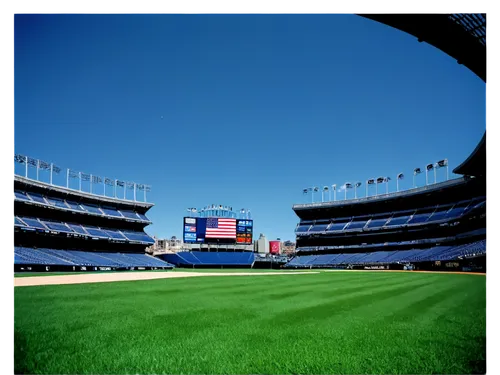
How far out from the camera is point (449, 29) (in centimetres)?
376

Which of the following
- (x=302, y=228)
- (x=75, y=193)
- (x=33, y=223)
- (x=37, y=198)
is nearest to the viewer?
(x=33, y=223)

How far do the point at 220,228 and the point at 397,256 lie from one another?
35.9 meters

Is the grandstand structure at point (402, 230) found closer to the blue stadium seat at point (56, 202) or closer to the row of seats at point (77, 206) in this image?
the row of seats at point (77, 206)

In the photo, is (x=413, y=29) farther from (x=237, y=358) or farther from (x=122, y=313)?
(x=122, y=313)

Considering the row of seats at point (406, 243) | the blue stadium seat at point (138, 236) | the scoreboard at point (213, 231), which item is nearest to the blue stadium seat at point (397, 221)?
the row of seats at point (406, 243)

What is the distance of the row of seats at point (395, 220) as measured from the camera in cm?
5094

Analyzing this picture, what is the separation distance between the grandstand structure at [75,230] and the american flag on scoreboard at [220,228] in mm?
12959

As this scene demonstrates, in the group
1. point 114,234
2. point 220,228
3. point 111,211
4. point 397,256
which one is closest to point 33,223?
point 114,234

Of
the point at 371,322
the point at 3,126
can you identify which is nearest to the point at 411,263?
the point at 371,322

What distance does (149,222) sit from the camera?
225 feet

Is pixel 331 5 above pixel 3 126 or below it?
above

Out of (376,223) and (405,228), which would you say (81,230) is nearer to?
(376,223)

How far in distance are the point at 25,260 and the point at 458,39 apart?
1732 inches

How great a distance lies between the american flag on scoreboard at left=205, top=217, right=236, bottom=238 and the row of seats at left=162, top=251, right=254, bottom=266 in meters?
5.22
